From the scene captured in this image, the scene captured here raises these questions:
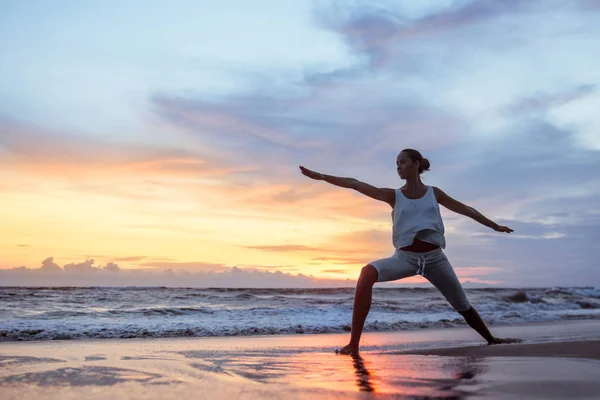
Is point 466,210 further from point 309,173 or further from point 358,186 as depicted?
point 309,173

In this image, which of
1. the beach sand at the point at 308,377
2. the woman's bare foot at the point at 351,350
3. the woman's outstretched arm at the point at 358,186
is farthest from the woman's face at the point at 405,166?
the beach sand at the point at 308,377

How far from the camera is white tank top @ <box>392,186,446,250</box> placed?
5.88m

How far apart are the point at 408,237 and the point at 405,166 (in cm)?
70

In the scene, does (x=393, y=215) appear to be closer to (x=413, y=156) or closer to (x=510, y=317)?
(x=413, y=156)

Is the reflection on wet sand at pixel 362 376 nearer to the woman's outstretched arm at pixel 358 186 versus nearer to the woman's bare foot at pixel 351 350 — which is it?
the woman's bare foot at pixel 351 350

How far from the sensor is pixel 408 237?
232 inches

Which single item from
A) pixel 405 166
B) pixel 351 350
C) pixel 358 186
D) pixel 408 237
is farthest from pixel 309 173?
pixel 351 350

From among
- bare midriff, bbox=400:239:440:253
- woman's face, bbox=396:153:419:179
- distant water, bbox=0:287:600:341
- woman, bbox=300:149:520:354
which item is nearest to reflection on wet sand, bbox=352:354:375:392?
woman, bbox=300:149:520:354

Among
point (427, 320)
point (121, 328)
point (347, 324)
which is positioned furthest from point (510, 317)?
point (121, 328)

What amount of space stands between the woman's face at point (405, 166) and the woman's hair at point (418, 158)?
0.12ft

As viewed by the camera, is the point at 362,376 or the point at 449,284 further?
the point at 449,284

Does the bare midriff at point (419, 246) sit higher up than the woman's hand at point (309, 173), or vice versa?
the woman's hand at point (309, 173)

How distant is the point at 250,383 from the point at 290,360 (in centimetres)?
154

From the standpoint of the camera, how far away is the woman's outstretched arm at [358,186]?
5734 mm
